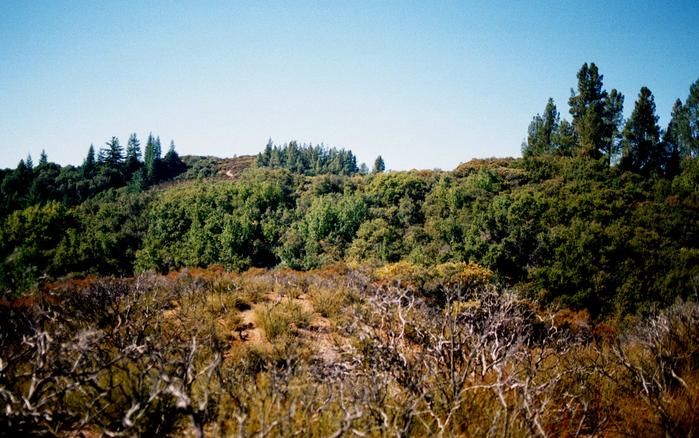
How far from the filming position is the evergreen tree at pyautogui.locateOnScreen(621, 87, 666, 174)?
127 ft

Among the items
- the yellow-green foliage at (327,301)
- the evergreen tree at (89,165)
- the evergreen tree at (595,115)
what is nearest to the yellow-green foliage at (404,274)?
the yellow-green foliage at (327,301)

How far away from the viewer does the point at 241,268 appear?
36781 millimetres

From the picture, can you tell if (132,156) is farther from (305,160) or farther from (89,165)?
(305,160)

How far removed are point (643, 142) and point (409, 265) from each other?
128 feet

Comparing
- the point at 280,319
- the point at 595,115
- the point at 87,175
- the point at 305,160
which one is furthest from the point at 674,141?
the point at 87,175

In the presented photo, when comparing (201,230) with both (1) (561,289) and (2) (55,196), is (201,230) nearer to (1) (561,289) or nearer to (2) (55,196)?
(2) (55,196)

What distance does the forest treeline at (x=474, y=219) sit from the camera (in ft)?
75.9

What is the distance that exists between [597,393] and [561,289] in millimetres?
23067

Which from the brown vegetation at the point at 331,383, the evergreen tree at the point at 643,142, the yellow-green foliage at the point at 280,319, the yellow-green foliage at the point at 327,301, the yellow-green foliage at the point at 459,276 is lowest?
the yellow-green foliage at the point at 459,276

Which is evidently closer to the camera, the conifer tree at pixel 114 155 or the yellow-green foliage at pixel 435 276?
the yellow-green foliage at pixel 435 276

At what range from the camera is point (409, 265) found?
20.4m

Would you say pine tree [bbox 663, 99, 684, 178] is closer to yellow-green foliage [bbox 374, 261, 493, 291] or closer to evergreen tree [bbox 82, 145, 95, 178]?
yellow-green foliage [bbox 374, 261, 493, 291]

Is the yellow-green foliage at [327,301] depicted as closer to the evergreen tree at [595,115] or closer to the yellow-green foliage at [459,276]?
the yellow-green foliage at [459,276]

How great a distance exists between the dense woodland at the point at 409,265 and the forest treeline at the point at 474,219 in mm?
207
